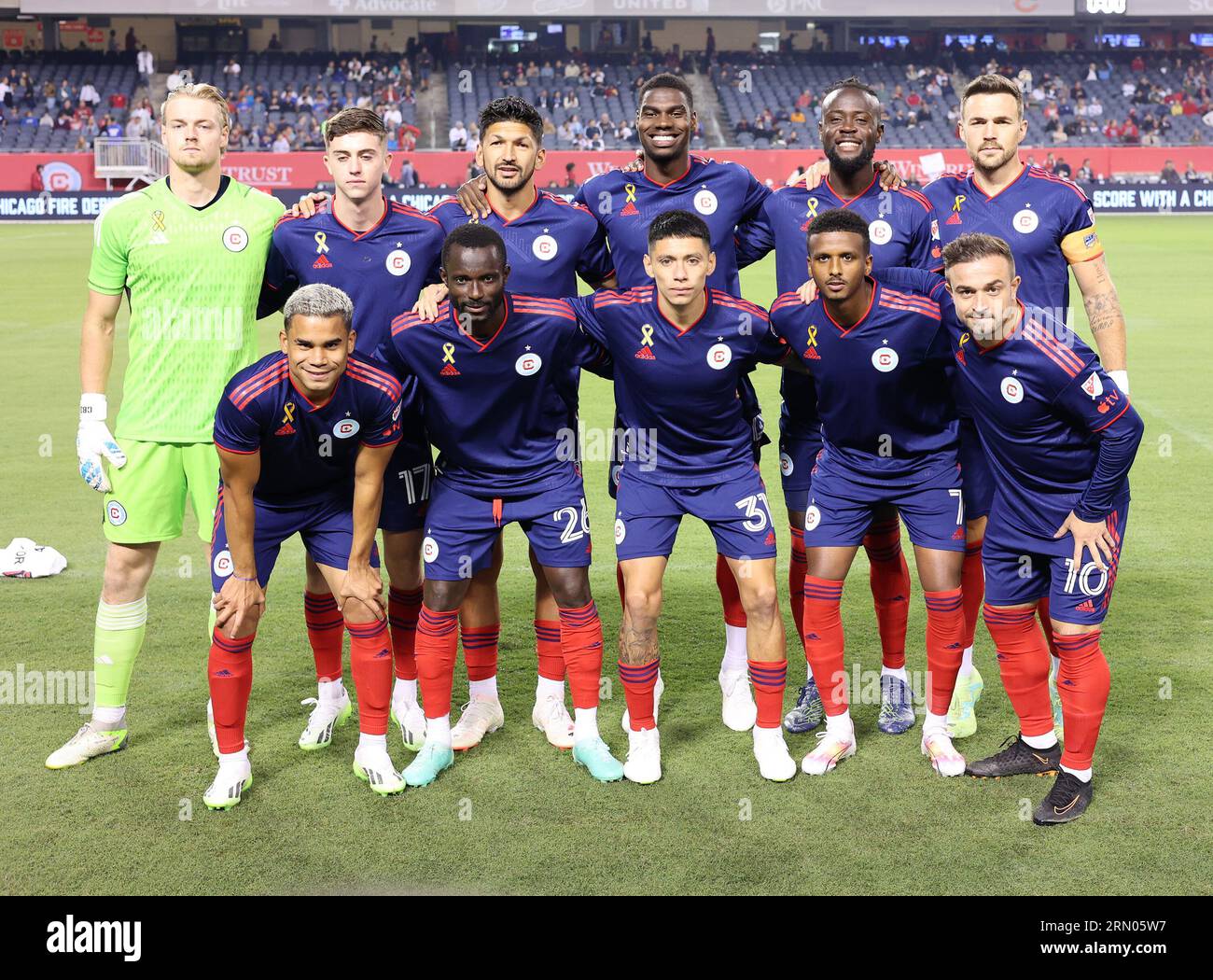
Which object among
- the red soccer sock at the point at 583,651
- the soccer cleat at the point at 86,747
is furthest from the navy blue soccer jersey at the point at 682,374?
the soccer cleat at the point at 86,747

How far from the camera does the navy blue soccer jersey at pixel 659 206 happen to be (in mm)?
5586

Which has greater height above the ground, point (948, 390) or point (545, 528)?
point (948, 390)

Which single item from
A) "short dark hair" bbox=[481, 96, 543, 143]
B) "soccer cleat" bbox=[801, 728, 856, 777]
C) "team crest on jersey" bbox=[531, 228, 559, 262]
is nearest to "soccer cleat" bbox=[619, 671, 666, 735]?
"soccer cleat" bbox=[801, 728, 856, 777]

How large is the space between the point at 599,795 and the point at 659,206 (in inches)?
98.7

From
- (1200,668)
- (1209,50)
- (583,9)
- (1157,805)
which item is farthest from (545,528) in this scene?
(1209,50)

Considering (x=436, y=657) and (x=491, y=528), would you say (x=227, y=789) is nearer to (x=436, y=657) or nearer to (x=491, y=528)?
(x=436, y=657)

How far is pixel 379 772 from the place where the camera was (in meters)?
4.96

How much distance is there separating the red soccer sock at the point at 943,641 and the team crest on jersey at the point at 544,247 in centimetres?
207

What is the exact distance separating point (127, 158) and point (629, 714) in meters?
35.4

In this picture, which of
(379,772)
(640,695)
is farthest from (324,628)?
(640,695)

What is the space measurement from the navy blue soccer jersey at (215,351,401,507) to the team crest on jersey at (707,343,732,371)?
122cm

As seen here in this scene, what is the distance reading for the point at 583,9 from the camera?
43.6 m

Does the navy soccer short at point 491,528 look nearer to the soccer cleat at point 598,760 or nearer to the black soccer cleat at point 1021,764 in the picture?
the soccer cleat at point 598,760

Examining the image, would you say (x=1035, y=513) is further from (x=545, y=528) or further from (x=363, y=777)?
(x=363, y=777)
